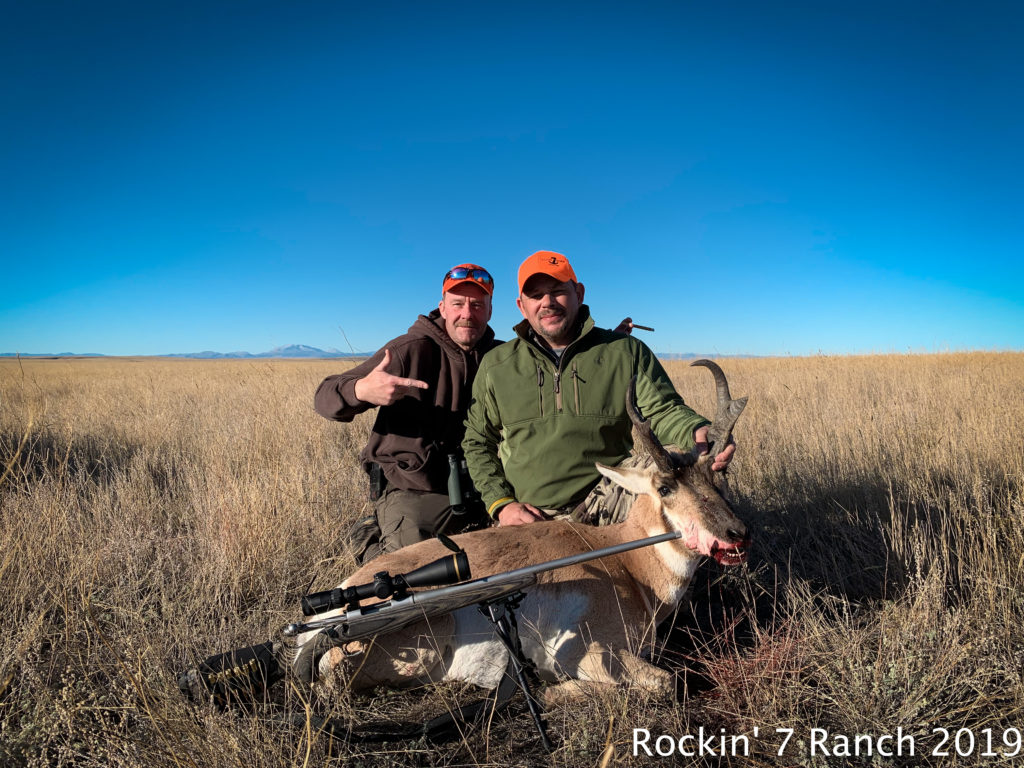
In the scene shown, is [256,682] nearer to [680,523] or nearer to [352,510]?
[680,523]

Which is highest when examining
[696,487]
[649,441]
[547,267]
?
[547,267]

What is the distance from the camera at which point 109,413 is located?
1120 centimetres

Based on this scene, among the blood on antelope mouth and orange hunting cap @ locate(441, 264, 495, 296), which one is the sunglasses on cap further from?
the blood on antelope mouth

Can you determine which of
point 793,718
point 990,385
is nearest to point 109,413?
point 793,718

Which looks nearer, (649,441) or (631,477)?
(649,441)

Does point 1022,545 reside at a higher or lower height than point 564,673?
higher

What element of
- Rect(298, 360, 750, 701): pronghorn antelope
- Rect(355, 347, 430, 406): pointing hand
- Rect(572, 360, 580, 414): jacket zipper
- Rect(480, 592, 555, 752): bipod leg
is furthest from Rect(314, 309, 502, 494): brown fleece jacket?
Rect(480, 592, 555, 752): bipod leg

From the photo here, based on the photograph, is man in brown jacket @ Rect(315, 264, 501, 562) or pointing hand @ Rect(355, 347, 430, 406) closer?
pointing hand @ Rect(355, 347, 430, 406)

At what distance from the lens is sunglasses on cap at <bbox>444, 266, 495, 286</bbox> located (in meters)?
4.88

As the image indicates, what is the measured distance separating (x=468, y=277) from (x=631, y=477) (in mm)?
2308

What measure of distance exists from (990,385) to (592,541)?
10651 millimetres

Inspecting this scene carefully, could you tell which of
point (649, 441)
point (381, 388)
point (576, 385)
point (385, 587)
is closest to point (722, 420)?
point (649, 441)

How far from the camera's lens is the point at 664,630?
3.74 m

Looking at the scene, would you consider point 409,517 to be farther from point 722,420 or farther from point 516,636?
point 722,420
